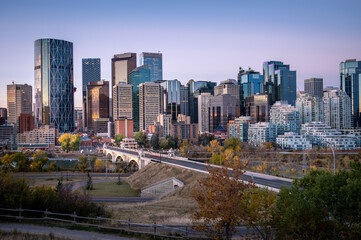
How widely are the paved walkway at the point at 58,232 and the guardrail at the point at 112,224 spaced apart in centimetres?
74

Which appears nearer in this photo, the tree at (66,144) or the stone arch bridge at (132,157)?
the stone arch bridge at (132,157)

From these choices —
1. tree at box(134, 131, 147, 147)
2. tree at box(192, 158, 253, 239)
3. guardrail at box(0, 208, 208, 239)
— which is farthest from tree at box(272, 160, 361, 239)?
tree at box(134, 131, 147, 147)

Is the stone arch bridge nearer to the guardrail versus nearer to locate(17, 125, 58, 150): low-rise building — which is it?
the guardrail

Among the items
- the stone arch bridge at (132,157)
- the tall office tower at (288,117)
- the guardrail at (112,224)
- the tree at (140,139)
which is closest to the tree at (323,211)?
the guardrail at (112,224)

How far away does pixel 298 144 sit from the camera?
413 ft

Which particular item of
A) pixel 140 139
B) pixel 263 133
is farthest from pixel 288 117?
pixel 140 139

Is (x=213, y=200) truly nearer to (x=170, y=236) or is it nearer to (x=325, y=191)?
(x=170, y=236)

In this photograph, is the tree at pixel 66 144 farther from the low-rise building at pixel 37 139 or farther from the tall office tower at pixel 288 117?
the tall office tower at pixel 288 117

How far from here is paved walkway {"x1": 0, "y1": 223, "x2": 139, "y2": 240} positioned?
20234mm

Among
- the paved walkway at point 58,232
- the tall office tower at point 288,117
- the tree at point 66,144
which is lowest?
the tree at point 66,144

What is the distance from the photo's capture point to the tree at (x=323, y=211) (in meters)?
16.8

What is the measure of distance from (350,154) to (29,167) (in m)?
85.4

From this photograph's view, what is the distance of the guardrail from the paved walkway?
0.74m

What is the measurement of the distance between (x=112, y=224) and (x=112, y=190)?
1501 inches
